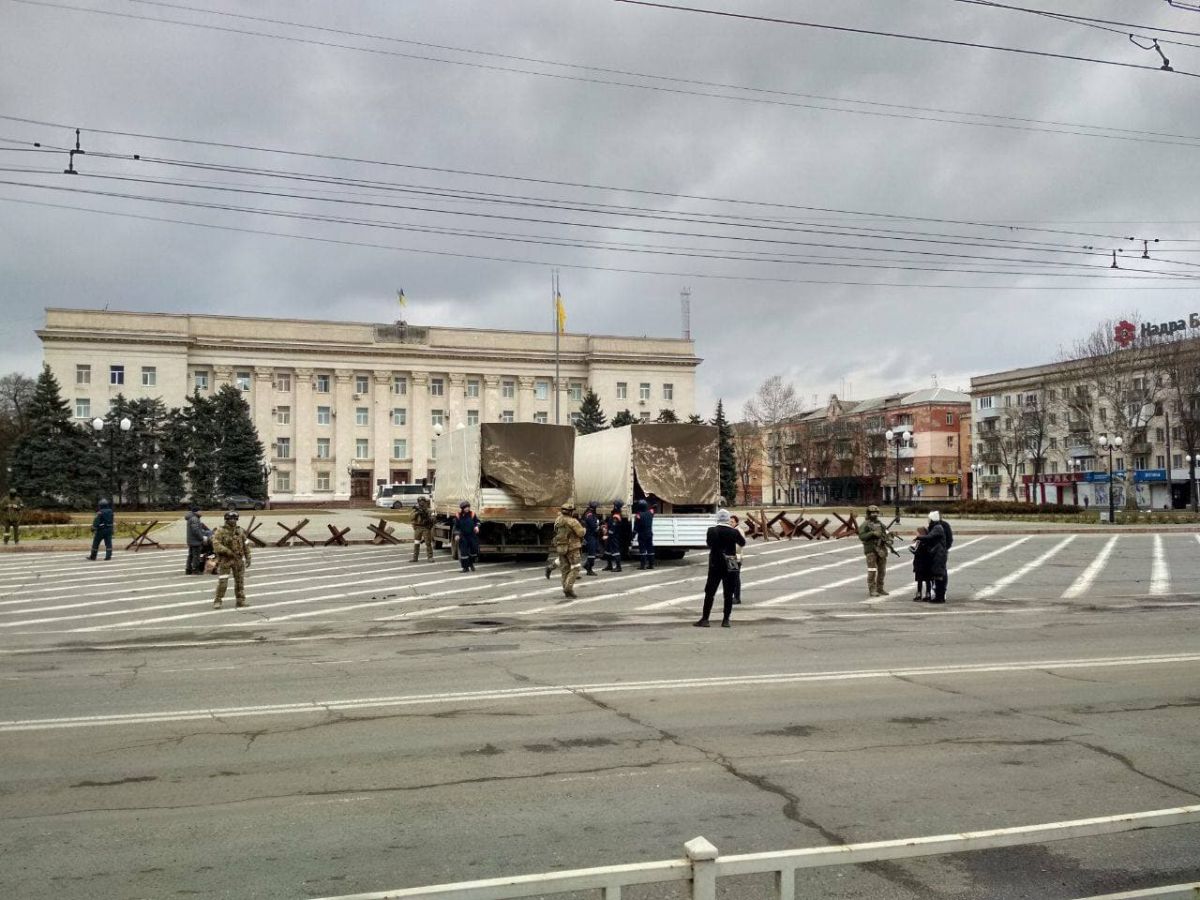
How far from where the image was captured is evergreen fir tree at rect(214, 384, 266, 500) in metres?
80.4

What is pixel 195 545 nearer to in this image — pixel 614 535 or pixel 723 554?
pixel 614 535

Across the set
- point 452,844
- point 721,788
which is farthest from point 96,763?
point 721,788

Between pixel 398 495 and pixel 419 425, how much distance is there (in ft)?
47.7

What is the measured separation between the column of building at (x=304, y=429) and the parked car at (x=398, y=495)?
36.6 feet

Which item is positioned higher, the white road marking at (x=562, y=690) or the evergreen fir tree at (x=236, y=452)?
the evergreen fir tree at (x=236, y=452)

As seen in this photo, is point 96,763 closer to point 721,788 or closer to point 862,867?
point 721,788

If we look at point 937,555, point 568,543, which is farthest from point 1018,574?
point 568,543

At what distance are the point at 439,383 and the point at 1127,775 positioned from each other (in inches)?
3842

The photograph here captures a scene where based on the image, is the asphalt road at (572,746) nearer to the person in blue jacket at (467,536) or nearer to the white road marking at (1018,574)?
the white road marking at (1018,574)

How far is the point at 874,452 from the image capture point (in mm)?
96688

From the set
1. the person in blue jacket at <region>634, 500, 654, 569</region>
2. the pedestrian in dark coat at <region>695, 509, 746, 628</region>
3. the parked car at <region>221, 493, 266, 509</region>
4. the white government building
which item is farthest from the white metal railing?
the white government building

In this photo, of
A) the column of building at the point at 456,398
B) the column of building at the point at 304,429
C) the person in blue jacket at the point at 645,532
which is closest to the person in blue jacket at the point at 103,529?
the person in blue jacket at the point at 645,532

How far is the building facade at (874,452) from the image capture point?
305 ft

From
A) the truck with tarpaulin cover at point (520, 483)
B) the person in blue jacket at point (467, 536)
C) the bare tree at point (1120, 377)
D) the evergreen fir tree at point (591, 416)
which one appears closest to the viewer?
the person in blue jacket at point (467, 536)
